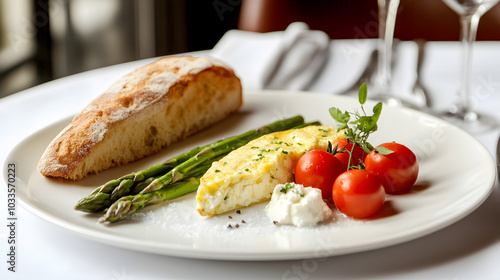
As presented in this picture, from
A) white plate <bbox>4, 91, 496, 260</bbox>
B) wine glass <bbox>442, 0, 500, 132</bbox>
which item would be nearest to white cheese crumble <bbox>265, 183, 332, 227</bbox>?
white plate <bbox>4, 91, 496, 260</bbox>

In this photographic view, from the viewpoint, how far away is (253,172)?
6.75 feet

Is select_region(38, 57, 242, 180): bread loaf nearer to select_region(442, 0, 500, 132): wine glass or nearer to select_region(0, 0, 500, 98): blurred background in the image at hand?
select_region(442, 0, 500, 132): wine glass

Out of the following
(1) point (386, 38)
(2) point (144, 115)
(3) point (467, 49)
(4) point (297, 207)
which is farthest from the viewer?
(1) point (386, 38)

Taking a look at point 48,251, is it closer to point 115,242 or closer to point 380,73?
point 115,242

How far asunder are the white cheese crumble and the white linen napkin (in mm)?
1702

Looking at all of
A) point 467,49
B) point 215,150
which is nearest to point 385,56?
point 467,49

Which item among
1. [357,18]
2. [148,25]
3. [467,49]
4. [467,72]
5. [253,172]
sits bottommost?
[148,25]

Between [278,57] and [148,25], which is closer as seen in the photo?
[278,57]

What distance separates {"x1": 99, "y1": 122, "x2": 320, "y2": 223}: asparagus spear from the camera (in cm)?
185

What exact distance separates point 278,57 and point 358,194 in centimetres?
198

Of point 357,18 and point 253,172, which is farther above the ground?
→ point 253,172

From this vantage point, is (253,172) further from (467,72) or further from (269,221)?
(467,72)

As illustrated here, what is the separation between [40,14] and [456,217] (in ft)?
16.6

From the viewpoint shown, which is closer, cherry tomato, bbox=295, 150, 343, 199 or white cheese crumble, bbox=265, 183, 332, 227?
white cheese crumble, bbox=265, 183, 332, 227
